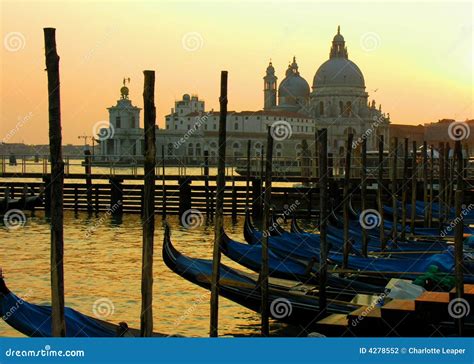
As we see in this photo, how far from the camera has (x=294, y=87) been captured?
10400 cm

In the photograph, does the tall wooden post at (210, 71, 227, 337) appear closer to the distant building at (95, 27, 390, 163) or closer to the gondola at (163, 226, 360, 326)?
the gondola at (163, 226, 360, 326)

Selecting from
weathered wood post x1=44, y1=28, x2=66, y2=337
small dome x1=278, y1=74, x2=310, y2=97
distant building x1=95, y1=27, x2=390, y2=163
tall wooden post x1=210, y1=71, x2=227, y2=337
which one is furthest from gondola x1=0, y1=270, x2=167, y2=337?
small dome x1=278, y1=74, x2=310, y2=97

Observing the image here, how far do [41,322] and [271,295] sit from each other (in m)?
3.06

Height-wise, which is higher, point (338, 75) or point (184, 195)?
point (338, 75)

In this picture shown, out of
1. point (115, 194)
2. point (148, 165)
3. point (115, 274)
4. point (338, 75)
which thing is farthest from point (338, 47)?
point (148, 165)

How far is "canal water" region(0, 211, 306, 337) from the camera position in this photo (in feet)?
36.6

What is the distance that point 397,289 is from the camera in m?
8.94

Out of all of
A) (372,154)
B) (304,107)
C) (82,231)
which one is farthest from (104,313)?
(304,107)

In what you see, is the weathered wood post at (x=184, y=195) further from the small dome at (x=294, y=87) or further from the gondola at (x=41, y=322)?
the small dome at (x=294, y=87)

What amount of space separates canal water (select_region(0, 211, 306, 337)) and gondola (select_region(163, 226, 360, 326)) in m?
0.51

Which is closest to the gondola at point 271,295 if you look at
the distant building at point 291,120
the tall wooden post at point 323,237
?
the tall wooden post at point 323,237

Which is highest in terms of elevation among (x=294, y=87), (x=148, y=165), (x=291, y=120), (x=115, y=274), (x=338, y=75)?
(x=338, y=75)

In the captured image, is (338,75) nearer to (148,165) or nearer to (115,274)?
(115,274)

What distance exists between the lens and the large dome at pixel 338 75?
9350cm
